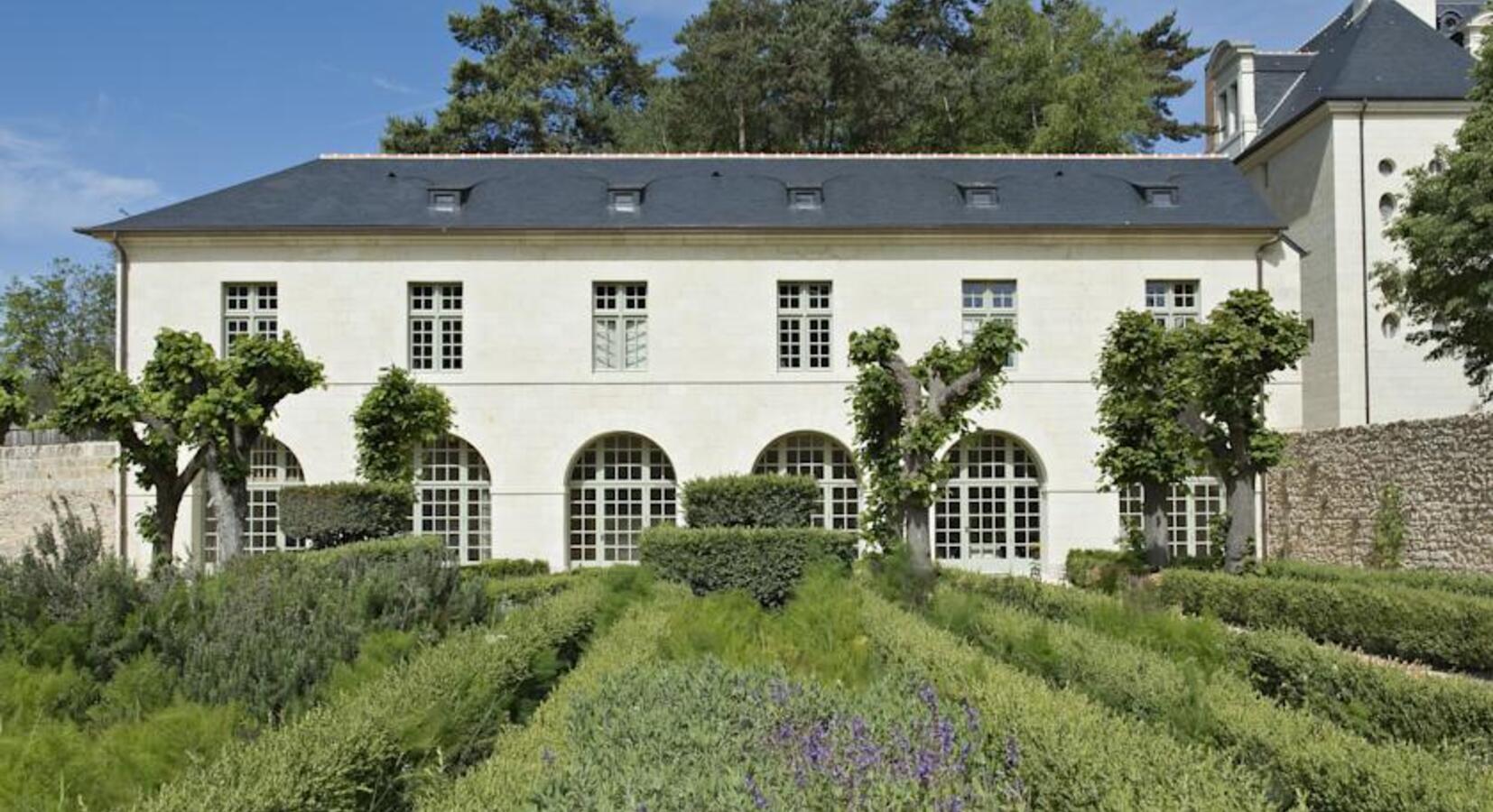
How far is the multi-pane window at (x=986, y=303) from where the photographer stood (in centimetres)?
2312

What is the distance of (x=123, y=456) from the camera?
16.1m

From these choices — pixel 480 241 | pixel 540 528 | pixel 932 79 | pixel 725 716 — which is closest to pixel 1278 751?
pixel 725 716

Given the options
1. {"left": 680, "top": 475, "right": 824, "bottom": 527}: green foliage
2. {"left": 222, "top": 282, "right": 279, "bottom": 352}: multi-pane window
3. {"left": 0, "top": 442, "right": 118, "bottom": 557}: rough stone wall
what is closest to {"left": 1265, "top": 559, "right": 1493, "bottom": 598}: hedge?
{"left": 680, "top": 475, "right": 824, "bottom": 527}: green foliage

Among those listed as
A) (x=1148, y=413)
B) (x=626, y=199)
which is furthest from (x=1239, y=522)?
(x=626, y=199)

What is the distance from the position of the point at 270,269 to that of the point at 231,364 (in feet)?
28.0

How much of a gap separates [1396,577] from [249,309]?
804 inches

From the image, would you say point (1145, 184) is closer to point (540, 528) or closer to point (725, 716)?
point (540, 528)

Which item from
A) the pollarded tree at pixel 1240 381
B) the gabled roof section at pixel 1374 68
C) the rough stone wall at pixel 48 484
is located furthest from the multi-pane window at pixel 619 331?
the gabled roof section at pixel 1374 68

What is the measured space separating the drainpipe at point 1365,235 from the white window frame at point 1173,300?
15.3 feet

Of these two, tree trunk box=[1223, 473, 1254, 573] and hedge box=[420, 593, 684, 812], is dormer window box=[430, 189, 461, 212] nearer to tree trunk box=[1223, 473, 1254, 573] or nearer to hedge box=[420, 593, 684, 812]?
tree trunk box=[1223, 473, 1254, 573]

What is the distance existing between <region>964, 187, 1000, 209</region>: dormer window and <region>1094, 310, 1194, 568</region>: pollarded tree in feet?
23.7

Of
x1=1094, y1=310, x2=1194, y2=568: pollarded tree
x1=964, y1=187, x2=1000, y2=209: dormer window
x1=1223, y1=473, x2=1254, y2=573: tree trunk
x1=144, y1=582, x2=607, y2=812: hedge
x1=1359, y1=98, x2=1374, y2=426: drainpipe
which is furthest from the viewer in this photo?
x1=1359, y1=98, x2=1374, y2=426: drainpipe

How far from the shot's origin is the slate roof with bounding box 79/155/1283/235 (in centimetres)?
2289

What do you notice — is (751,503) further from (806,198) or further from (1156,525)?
(806,198)
